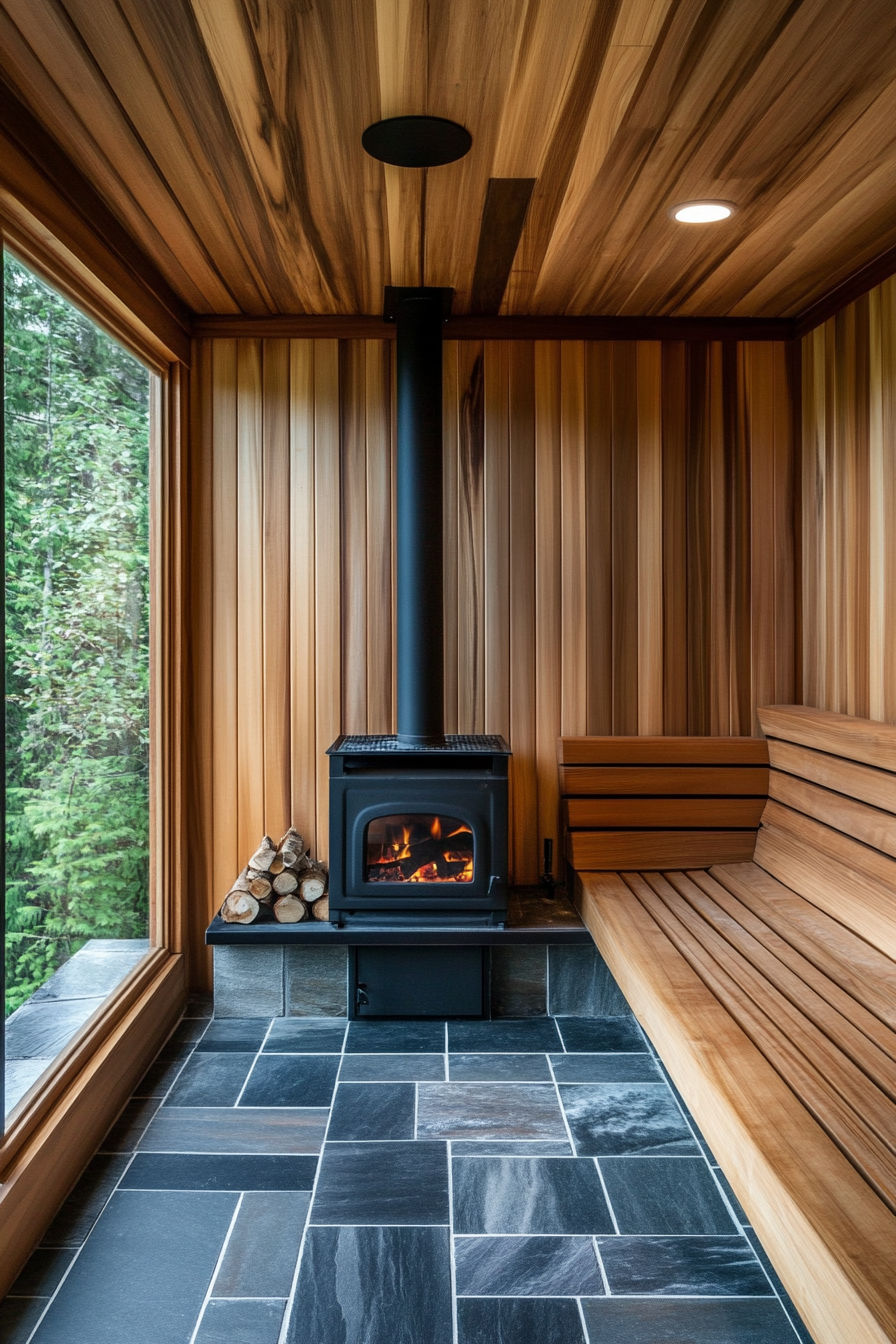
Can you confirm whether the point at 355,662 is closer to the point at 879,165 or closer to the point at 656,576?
the point at 656,576

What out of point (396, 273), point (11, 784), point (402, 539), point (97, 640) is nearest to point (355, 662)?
point (402, 539)

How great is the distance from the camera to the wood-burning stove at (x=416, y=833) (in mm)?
3047

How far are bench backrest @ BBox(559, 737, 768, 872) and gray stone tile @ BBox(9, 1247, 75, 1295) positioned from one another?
195cm

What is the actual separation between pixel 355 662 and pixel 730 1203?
2090mm

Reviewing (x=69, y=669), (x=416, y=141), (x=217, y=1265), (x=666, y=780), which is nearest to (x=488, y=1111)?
(x=217, y=1265)

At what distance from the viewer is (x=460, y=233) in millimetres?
2707

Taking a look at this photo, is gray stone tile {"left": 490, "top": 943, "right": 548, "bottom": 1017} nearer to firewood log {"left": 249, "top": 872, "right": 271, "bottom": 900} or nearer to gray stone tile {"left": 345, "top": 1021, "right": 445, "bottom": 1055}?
gray stone tile {"left": 345, "top": 1021, "right": 445, "bottom": 1055}

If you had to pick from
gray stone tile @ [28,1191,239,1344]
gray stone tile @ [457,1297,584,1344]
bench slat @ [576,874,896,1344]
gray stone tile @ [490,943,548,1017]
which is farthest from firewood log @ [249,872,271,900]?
gray stone tile @ [457,1297,584,1344]

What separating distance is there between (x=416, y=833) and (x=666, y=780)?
951mm

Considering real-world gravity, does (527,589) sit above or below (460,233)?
below

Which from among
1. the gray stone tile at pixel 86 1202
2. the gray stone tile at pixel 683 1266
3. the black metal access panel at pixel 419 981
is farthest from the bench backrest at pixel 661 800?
the gray stone tile at pixel 86 1202

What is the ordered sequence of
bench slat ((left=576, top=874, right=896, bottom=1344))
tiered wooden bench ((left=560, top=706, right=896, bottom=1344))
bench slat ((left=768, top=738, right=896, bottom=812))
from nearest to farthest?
1. bench slat ((left=576, top=874, right=896, bottom=1344))
2. tiered wooden bench ((left=560, top=706, right=896, bottom=1344))
3. bench slat ((left=768, top=738, right=896, bottom=812))

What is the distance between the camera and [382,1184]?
226cm

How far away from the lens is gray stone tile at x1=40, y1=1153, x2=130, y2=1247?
6.76 ft
